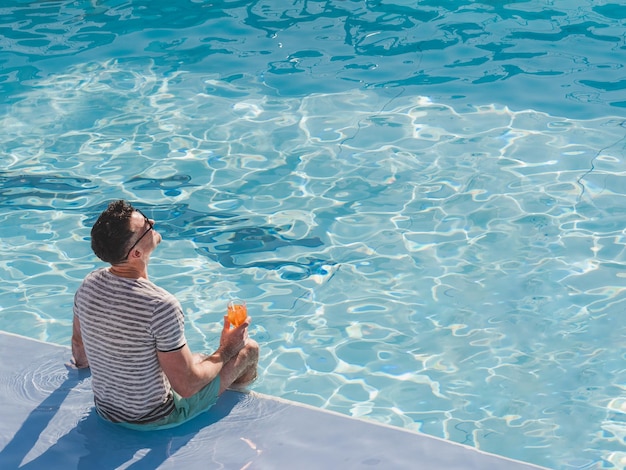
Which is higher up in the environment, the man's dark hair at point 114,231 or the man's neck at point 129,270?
the man's dark hair at point 114,231

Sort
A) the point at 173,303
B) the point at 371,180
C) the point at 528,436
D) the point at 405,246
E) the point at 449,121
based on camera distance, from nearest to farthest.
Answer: the point at 173,303
the point at 528,436
the point at 405,246
the point at 371,180
the point at 449,121

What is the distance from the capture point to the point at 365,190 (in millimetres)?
6902

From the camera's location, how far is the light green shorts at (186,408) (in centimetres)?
414

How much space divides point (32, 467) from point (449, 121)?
196 inches

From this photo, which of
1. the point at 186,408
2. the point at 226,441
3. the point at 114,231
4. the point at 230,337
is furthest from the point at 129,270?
the point at 226,441

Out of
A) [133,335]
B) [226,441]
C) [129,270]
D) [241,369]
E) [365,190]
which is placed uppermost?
[129,270]

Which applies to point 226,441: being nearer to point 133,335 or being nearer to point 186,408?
point 186,408

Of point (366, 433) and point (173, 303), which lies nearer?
point (173, 303)

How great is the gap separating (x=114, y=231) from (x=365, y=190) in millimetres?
3465

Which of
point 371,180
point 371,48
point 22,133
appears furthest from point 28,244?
point 371,48

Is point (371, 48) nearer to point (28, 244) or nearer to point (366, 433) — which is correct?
point (28, 244)

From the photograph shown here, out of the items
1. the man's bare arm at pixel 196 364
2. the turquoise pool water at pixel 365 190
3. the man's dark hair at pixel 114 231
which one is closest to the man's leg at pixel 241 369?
the man's bare arm at pixel 196 364

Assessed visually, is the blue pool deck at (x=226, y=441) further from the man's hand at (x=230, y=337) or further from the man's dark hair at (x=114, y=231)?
the man's dark hair at (x=114, y=231)

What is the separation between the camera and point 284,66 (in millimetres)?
9234
